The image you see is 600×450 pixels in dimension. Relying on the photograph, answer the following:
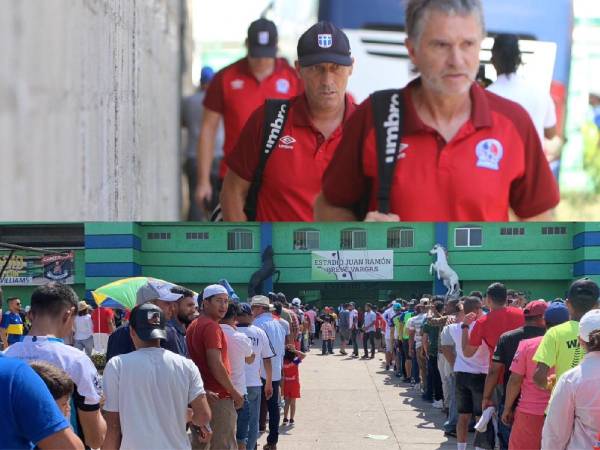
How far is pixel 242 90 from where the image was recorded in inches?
173

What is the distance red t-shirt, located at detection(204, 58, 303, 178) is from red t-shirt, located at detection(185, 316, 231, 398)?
5.09 ft

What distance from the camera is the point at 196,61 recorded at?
4.39 m

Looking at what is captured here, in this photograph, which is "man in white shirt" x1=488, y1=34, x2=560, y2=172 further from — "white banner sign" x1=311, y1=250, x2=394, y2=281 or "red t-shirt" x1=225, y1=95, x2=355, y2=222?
"white banner sign" x1=311, y1=250, x2=394, y2=281

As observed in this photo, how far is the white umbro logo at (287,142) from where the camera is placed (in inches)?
180

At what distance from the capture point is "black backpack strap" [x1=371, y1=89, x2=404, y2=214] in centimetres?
439

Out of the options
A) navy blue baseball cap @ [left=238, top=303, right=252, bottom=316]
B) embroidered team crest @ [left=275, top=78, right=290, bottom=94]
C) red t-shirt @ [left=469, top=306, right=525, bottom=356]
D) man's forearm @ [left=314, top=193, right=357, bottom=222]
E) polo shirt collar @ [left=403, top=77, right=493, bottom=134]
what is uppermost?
embroidered team crest @ [left=275, top=78, right=290, bottom=94]

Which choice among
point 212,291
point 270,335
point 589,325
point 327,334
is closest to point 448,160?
point 589,325

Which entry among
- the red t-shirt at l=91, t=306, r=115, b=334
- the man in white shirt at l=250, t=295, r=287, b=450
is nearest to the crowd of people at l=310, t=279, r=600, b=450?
the man in white shirt at l=250, t=295, r=287, b=450

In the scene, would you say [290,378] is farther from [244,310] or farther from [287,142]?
[287,142]

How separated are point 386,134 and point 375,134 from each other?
0.05m

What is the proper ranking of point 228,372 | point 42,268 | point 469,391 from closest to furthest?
point 228,372 < point 469,391 < point 42,268

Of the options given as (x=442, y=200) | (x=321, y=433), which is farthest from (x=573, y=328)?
(x=321, y=433)

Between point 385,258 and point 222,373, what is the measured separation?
148 cm

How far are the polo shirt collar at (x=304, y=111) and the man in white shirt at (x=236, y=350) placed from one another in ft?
7.28
